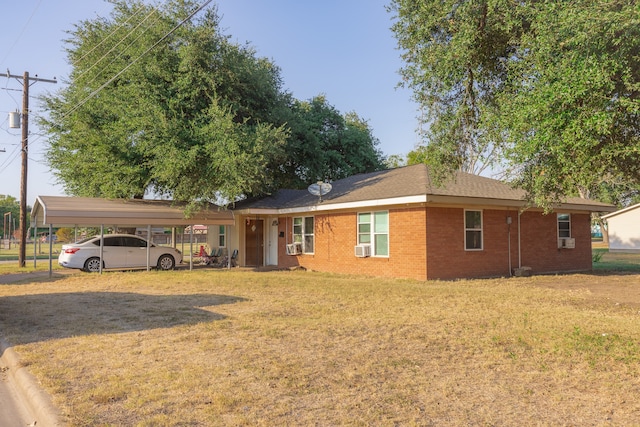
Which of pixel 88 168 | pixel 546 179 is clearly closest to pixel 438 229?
pixel 546 179

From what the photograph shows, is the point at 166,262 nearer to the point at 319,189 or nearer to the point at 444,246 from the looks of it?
the point at 319,189

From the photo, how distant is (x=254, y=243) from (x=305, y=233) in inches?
149

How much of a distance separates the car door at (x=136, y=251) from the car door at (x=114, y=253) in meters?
0.19

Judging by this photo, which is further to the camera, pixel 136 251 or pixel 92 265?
pixel 136 251

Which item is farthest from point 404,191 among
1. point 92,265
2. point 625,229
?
point 625,229

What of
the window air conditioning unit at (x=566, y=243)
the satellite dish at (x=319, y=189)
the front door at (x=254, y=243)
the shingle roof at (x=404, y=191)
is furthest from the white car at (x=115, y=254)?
the window air conditioning unit at (x=566, y=243)

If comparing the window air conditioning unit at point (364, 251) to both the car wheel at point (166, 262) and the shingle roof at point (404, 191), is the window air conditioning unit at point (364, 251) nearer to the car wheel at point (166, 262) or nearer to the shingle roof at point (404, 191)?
the shingle roof at point (404, 191)

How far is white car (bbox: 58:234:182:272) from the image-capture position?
1972cm

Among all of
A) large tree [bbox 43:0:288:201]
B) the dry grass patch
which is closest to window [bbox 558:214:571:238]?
the dry grass patch

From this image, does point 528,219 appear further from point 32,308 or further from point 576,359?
point 32,308

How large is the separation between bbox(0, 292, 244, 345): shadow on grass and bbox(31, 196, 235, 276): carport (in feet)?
18.8

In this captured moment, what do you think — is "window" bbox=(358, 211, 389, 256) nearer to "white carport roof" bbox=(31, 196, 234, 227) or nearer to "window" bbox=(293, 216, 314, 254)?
"window" bbox=(293, 216, 314, 254)

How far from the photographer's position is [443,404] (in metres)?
4.75

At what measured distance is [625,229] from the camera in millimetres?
47188
